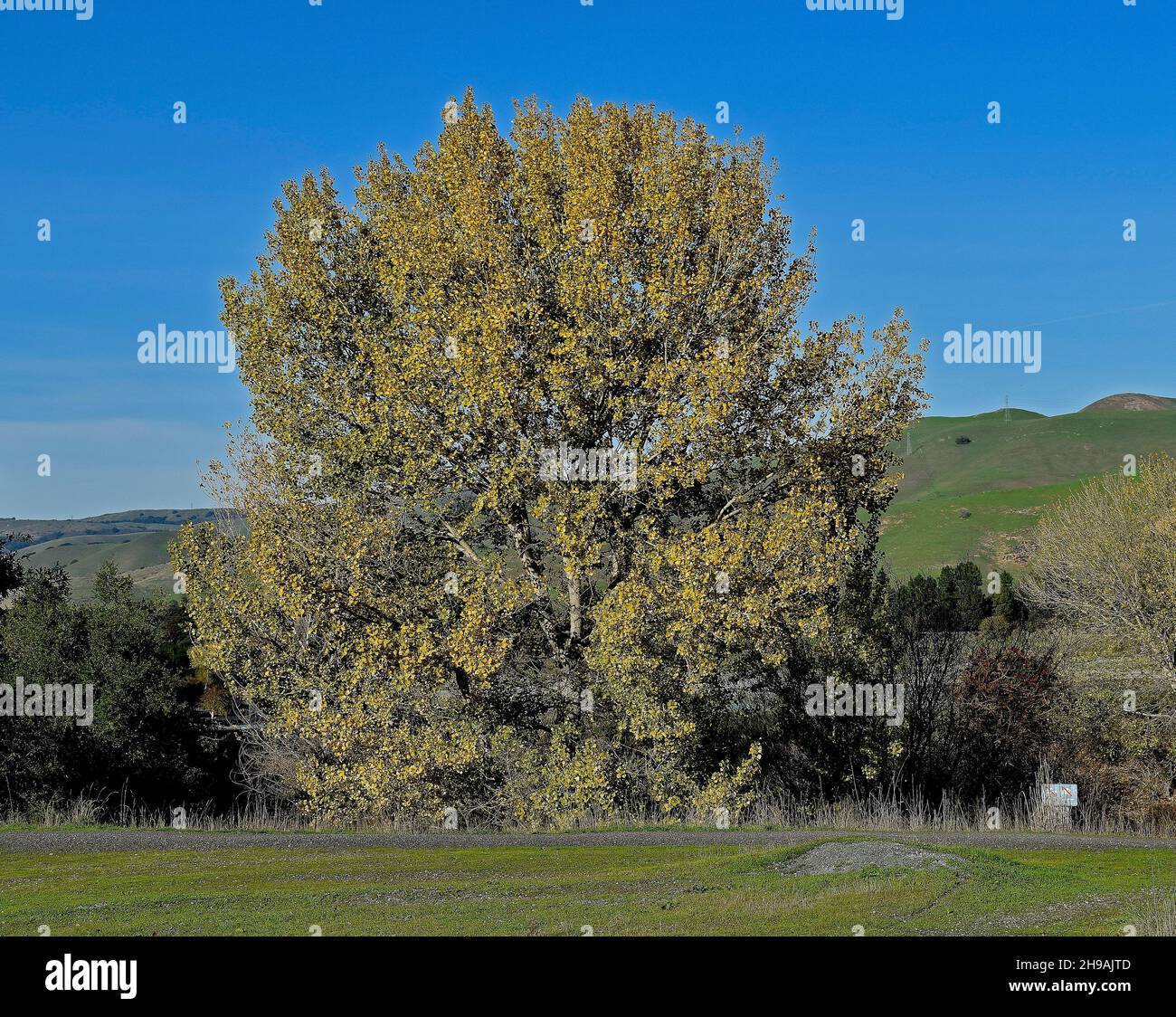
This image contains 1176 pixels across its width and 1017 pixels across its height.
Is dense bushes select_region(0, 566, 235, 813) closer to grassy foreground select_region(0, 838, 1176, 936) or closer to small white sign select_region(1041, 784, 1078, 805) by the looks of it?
grassy foreground select_region(0, 838, 1176, 936)

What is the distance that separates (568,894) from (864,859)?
4.00m

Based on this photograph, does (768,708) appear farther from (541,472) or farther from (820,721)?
(541,472)

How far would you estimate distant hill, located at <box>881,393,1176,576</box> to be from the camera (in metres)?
116

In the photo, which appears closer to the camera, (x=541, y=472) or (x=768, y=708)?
(x=541, y=472)

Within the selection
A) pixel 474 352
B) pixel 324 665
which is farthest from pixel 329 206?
pixel 324 665

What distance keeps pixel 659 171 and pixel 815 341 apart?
17.8ft

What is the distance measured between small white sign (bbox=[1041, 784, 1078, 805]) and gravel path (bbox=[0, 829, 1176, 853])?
5.08 metres

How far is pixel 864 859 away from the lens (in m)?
15.1

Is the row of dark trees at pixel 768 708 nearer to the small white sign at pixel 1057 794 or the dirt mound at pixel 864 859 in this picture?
the small white sign at pixel 1057 794

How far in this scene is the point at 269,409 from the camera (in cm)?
2809

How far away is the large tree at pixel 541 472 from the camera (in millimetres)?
24719

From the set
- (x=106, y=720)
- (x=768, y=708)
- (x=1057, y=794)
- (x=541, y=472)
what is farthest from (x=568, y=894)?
(x=106, y=720)
